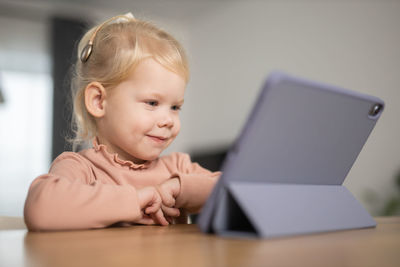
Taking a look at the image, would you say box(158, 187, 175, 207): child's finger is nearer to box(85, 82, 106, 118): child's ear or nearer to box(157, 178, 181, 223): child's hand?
box(157, 178, 181, 223): child's hand

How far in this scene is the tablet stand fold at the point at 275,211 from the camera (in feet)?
1.86

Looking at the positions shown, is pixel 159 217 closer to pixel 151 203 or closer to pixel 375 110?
pixel 151 203

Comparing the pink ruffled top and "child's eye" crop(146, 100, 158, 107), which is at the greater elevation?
"child's eye" crop(146, 100, 158, 107)

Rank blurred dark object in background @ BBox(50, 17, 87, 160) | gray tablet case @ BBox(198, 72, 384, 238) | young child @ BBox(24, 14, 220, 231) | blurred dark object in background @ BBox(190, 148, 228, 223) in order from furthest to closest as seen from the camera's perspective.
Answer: blurred dark object in background @ BBox(50, 17, 87, 160) → blurred dark object in background @ BBox(190, 148, 228, 223) → young child @ BBox(24, 14, 220, 231) → gray tablet case @ BBox(198, 72, 384, 238)

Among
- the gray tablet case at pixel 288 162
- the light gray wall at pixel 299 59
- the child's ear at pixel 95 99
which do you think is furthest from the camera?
the light gray wall at pixel 299 59

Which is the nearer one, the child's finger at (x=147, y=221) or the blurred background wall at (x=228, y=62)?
the child's finger at (x=147, y=221)

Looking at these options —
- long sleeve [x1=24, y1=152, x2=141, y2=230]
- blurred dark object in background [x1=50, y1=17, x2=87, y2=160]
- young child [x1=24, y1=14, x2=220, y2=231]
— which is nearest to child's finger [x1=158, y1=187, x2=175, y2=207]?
young child [x1=24, y1=14, x2=220, y2=231]

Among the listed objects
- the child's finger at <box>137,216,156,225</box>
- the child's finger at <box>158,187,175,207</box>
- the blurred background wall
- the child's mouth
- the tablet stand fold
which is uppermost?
the tablet stand fold

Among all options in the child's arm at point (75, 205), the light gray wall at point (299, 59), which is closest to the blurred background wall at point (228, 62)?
the light gray wall at point (299, 59)

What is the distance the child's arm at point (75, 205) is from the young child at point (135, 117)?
0.05 metres

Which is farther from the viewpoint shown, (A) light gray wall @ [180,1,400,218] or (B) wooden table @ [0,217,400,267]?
(A) light gray wall @ [180,1,400,218]

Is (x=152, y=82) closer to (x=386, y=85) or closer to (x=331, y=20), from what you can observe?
(x=386, y=85)

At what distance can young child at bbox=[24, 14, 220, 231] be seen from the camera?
901 mm

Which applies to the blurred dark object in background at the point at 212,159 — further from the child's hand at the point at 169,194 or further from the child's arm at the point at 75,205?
the child's arm at the point at 75,205
